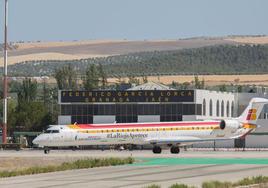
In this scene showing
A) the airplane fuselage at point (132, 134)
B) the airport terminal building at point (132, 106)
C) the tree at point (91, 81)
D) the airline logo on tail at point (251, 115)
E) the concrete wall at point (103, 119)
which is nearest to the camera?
the airplane fuselage at point (132, 134)

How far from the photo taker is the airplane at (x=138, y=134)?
275ft

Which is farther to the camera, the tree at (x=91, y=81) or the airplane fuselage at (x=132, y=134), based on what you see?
the tree at (x=91, y=81)

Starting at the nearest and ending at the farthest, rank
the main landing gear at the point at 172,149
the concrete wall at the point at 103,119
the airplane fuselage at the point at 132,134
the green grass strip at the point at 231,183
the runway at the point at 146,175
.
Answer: the green grass strip at the point at 231,183 → the runway at the point at 146,175 → the airplane fuselage at the point at 132,134 → the main landing gear at the point at 172,149 → the concrete wall at the point at 103,119

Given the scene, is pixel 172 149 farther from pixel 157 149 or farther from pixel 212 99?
pixel 212 99

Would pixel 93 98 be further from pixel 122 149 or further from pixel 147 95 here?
pixel 122 149

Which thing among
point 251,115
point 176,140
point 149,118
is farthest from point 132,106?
point 176,140

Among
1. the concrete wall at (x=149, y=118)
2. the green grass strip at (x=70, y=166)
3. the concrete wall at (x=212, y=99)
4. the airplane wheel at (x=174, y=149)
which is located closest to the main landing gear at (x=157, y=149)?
the airplane wheel at (x=174, y=149)

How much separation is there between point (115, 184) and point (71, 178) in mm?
5243

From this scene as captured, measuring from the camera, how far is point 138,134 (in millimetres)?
86500

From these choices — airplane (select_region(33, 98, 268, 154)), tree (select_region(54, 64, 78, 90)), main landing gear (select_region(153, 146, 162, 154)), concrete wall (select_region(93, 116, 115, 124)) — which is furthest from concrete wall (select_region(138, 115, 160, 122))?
tree (select_region(54, 64, 78, 90))

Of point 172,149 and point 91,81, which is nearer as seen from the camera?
point 172,149

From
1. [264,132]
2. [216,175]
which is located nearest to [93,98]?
[264,132]

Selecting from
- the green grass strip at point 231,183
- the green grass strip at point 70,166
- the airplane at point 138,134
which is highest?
the airplane at point 138,134

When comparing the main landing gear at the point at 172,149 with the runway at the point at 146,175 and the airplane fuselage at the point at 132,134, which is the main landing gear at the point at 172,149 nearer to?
the airplane fuselage at the point at 132,134
